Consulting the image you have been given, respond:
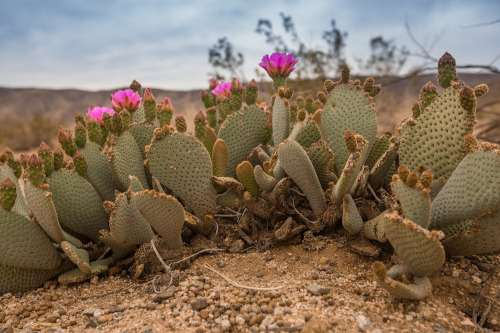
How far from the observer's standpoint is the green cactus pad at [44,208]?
1954 millimetres

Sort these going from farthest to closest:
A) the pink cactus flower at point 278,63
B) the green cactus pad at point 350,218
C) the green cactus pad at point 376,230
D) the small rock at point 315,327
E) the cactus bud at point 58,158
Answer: the pink cactus flower at point 278,63, the cactus bud at point 58,158, the green cactus pad at point 350,218, the green cactus pad at point 376,230, the small rock at point 315,327

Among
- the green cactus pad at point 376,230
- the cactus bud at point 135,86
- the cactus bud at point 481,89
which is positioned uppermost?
the cactus bud at point 135,86

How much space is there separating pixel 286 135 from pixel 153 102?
865 mm

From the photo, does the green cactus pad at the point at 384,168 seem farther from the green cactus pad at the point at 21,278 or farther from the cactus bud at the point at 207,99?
the green cactus pad at the point at 21,278

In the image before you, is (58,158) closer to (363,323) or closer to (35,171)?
(35,171)

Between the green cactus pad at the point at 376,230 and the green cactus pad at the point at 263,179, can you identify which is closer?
the green cactus pad at the point at 376,230

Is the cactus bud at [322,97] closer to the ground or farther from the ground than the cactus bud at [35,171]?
farther from the ground

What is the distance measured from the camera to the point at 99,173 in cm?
241

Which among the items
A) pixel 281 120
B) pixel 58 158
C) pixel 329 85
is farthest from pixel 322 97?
pixel 58 158

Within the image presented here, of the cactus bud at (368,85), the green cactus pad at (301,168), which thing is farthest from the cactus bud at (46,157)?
the cactus bud at (368,85)

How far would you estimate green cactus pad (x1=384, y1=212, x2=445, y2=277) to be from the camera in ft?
4.75

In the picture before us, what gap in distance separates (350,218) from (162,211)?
88cm

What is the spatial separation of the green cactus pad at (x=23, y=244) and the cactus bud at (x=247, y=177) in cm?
105

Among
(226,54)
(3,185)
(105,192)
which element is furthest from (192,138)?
(226,54)
